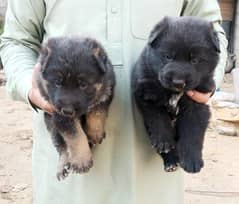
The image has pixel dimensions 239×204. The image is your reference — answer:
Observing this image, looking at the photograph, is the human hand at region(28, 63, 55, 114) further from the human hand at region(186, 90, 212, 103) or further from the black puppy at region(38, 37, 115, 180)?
the human hand at region(186, 90, 212, 103)

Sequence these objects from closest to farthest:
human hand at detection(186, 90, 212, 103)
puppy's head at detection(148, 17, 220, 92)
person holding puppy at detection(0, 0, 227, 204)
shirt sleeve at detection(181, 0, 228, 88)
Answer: puppy's head at detection(148, 17, 220, 92)
human hand at detection(186, 90, 212, 103)
person holding puppy at detection(0, 0, 227, 204)
shirt sleeve at detection(181, 0, 228, 88)

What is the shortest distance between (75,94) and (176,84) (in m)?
0.38

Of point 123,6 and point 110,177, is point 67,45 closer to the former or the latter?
point 123,6

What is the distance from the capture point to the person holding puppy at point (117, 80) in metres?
2.48

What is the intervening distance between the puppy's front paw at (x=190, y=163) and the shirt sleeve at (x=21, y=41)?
697mm

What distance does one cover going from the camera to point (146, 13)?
2510 millimetres

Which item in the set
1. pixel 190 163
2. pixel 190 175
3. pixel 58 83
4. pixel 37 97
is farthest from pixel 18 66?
pixel 190 175

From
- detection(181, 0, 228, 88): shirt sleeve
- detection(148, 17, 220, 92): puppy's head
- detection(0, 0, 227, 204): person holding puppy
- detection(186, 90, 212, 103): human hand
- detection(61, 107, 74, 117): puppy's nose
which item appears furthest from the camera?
detection(181, 0, 228, 88): shirt sleeve

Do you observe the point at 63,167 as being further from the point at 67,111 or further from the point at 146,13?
the point at 146,13

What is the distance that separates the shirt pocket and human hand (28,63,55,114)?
443mm

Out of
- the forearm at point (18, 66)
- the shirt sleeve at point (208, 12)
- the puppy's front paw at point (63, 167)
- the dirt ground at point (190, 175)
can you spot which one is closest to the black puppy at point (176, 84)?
the shirt sleeve at point (208, 12)

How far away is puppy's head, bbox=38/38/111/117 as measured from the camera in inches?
84.9

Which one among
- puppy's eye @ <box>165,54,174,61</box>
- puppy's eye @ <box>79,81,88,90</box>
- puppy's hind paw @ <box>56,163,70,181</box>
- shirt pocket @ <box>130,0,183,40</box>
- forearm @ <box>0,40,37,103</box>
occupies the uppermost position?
shirt pocket @ <box>130,0,183,40</box>

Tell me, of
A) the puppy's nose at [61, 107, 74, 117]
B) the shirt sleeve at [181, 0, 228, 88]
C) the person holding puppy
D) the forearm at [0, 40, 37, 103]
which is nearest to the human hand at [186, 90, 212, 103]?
the person holding puppy
